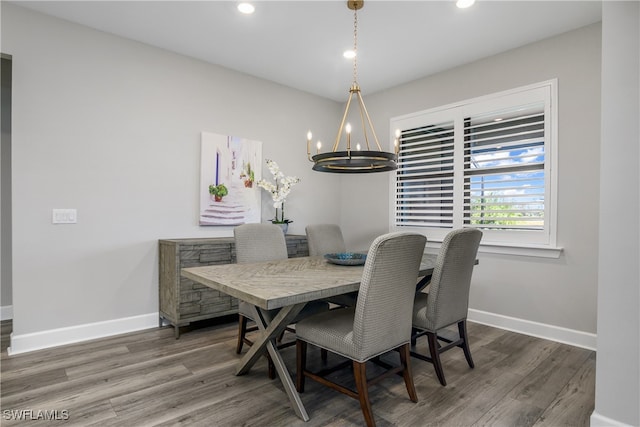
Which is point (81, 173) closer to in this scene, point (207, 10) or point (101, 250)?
point (101, 250)

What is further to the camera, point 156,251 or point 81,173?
point 156,251

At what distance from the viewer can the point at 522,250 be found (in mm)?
3439

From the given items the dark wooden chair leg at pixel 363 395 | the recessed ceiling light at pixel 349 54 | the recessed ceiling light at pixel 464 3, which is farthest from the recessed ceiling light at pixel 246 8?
the dark wooden chair leg at pixel 363 395

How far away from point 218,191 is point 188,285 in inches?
42.7

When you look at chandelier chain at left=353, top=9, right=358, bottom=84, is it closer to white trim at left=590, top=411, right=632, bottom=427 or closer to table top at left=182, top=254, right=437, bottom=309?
table top at left=182, top=254, right=437, bottom=309

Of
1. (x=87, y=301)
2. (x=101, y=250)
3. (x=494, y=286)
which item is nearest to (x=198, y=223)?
(x=101, y=250)

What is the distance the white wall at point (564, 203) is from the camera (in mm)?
3047

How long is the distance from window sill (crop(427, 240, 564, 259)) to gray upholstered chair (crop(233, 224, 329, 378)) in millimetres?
1941

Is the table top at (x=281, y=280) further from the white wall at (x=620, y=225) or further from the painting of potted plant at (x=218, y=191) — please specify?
the painting of potted plant at (x=218, y=191)

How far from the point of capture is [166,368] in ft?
8.54

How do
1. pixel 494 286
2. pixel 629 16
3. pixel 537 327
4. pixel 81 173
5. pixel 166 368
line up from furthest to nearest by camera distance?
pixel 494 286 < pixel 537 327 < pixel 81 173 < pixel 166 368 < pixel 629 16

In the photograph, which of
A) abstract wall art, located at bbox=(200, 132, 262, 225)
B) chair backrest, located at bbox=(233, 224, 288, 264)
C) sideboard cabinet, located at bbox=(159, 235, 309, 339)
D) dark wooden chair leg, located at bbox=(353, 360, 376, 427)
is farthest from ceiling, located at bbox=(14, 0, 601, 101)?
dark wooden chair leg, located at bbox=(353, 360, 376, 427)

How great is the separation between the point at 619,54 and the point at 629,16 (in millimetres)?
176

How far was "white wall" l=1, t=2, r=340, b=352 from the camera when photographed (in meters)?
2.87
